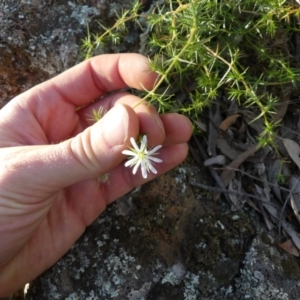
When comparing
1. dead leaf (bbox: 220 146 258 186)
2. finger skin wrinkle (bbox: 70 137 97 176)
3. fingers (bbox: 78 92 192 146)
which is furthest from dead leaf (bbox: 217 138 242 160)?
finger skin wrinkle (bbox: 70 137 97 176)

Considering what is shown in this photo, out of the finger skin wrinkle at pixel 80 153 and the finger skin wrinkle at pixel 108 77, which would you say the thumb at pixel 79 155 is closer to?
the finger skin wrinkle at pixel 80 153

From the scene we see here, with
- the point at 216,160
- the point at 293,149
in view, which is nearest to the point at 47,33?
the point at 216,160

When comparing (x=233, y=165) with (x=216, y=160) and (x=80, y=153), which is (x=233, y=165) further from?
(x=80, y=153)

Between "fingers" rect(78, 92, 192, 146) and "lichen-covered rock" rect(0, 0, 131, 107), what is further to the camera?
"lichen-covered rock" rect(0, 0, 131, 107)

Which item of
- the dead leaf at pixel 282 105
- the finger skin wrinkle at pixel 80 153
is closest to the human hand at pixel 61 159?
the finger skin wrinkle at pixel 80 153

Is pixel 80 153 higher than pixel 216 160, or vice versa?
pixel 80 153

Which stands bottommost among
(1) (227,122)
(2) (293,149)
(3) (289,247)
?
(3) (289,247)

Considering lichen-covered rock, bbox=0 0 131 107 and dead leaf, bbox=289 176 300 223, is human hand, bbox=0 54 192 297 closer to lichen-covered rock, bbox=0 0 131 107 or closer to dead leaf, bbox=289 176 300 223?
lichen-covered rock, bbox=0 0 131 107
